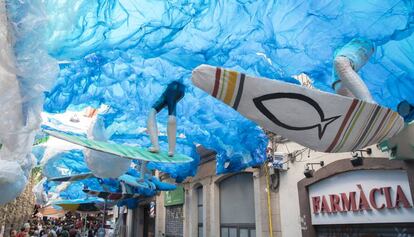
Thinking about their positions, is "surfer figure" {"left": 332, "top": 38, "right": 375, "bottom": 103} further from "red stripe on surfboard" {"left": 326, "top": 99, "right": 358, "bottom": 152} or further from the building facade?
the building facade

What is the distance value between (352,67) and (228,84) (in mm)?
1498

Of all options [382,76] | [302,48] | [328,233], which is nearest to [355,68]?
[302,48]

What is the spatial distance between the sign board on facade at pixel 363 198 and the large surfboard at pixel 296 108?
10.8ft

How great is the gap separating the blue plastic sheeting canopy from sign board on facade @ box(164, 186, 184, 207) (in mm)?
8170

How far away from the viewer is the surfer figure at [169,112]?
16.0ft

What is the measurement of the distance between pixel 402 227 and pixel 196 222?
24.2ft

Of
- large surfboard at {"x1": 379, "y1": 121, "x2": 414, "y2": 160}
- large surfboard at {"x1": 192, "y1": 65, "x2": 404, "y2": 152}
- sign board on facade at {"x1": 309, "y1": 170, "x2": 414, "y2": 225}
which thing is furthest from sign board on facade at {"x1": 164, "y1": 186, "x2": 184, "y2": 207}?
large surfboard at {"x1": 192, "y1": 65, "x2": 404, "y2": 152}

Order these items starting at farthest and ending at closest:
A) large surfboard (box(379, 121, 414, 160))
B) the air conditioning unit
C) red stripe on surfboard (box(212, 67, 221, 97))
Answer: the air conditioning unit < large surfboard (box(379, 121, 414, 160)) < red stripe on surfboard (box(212, 67, 221, 97))

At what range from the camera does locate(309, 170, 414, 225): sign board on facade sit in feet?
18.9

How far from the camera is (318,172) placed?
724 centimetres

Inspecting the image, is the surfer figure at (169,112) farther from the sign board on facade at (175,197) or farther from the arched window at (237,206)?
the sign board on facade at (175,197)

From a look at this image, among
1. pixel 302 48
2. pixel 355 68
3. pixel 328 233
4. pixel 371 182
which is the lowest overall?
pixel 328 233

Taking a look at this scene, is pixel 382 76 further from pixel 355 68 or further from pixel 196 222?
pixel 196 222

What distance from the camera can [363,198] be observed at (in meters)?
6.31
